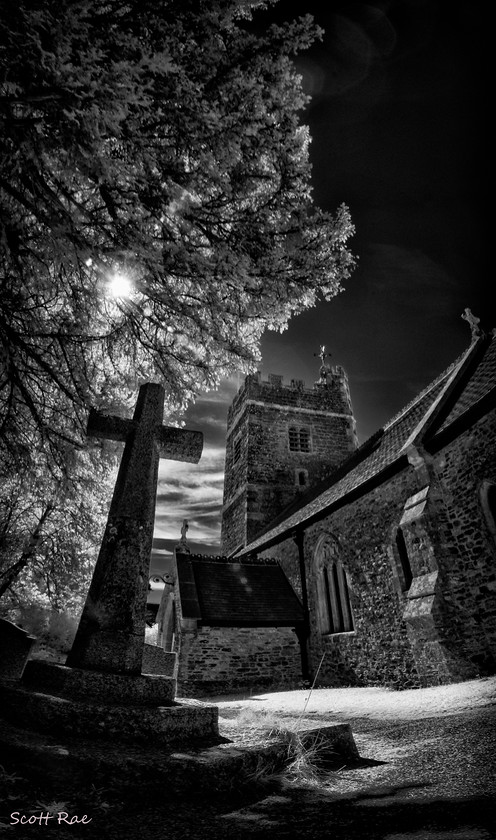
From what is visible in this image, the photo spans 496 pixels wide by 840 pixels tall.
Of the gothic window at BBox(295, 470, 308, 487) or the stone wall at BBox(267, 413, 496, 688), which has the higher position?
the gothic window at BBox(295, 470, 308, 487)

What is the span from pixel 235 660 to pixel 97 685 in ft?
30.6

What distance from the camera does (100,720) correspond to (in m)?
2.78

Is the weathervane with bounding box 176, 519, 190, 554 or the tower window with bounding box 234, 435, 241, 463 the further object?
the tower window with bounding box 234, 435, 241, 463

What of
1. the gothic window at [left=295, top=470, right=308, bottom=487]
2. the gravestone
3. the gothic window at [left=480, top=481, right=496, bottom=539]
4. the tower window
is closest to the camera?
the gravestone

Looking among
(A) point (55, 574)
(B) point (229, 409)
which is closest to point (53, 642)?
(A) point (55, 574)

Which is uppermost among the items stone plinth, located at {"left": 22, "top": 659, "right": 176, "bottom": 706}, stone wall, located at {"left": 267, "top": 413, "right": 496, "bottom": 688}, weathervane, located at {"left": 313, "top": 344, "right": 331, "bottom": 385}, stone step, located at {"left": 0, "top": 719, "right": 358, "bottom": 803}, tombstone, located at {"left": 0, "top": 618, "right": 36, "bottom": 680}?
weathervane, located at {"left": 313, "top": 344, "right": 331, "bottom": 385}

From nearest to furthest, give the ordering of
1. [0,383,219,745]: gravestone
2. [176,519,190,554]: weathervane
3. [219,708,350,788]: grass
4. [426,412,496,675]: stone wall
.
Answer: [219,708,350,788]: grass, [0,383,219,745]: gravestone, [426,412,496,675]: stone wall, [176,519,190,554]: weathervane

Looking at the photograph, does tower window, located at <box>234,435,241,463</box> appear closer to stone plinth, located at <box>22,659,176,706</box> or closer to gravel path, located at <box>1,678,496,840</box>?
gravel path, located at <box>1,678,496,840</box>

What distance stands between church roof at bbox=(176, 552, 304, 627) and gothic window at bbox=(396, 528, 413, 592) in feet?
14.2

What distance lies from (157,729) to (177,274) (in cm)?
442

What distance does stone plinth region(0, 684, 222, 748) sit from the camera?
2721 mm

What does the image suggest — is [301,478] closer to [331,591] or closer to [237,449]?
[237,449]

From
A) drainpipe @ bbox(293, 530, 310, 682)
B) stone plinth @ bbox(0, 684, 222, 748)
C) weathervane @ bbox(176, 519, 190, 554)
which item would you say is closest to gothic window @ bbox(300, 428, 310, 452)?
weathervane @ bbox(176, 519, 190, 554)

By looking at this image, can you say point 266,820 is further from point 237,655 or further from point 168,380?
point 237,655
